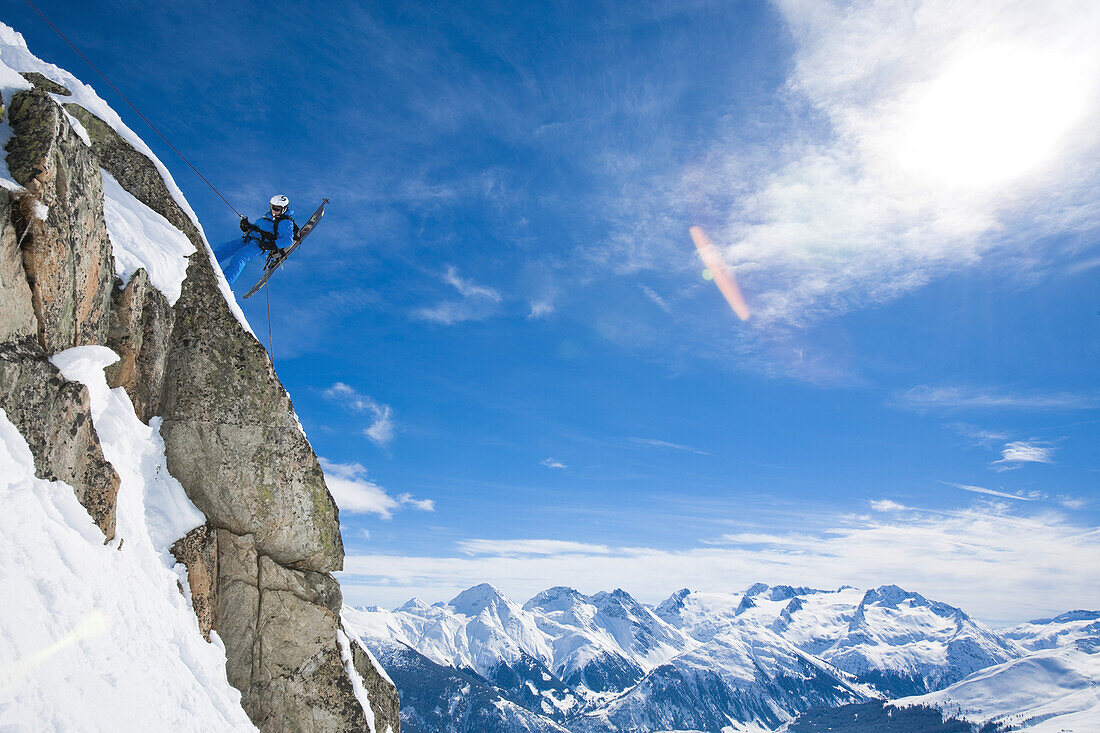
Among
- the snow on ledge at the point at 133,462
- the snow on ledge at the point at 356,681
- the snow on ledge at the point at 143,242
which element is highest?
the snow on ledge at the point at 143,242

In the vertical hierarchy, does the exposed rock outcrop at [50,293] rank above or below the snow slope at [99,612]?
above

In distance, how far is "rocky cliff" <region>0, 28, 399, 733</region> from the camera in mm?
10078

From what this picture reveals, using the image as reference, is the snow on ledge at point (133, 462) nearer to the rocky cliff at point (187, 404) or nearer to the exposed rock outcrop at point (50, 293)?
the rocky cliff at point (187, 404)

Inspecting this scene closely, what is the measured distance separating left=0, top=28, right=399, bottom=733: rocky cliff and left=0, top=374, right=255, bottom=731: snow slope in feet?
2.05

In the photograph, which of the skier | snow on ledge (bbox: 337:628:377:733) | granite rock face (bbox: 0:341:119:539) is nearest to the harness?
the skier

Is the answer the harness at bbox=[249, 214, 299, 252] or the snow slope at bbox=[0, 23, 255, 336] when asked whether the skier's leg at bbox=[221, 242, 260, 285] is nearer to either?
the harness at bbox=[249, 214, 299, 252]

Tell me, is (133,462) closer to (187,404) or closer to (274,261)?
(187,404)

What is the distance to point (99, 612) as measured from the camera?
360 inches

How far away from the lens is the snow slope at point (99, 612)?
754cm

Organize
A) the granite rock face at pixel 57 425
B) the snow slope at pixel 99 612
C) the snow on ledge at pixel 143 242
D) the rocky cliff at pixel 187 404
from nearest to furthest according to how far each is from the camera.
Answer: the snow slope at pixel 99 612
the granite rock face at pixel 57 425
the rocky cliff at pixel 187 404
the snow on ledge at pixel 143 242

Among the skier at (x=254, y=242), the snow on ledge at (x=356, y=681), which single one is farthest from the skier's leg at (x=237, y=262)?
the snow on ledge at (x=356, y=681)

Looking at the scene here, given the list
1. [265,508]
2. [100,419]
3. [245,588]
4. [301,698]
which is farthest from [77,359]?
[301,698]

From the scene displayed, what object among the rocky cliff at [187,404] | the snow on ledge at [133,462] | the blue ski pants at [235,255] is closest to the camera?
the rocky cliff at [187,404]

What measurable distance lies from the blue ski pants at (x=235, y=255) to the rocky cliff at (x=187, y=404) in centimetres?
302
